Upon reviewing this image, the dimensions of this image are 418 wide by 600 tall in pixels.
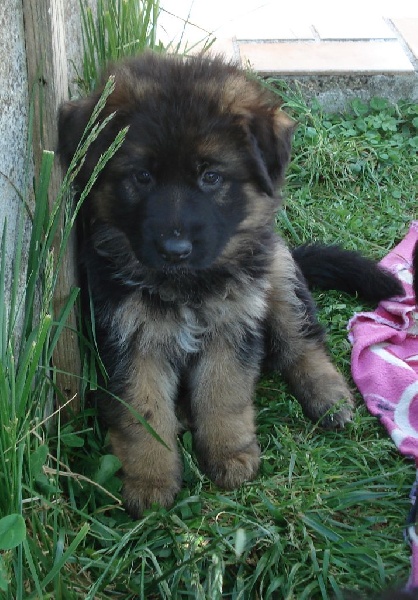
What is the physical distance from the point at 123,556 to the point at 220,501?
0.35m

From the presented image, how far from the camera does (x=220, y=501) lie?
2.48 metres

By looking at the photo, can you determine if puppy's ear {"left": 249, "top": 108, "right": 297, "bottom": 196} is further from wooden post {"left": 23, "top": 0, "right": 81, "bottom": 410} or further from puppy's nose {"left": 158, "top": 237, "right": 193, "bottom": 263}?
wooden post {"left": 23, "top": 0, "right": 81, "bottom": 410}

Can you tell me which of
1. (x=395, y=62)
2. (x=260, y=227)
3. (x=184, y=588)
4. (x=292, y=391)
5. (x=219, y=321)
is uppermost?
(x=395, y=62)

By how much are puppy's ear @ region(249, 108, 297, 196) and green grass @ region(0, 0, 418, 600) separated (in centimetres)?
52

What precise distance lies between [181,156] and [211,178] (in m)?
0.12

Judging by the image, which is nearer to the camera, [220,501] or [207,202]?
[207,202]

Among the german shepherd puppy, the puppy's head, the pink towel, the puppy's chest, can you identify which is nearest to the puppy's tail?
the pink towel

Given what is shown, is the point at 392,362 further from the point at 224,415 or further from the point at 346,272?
the point at 224,415

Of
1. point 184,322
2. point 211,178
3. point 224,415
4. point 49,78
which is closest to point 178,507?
point 224,415

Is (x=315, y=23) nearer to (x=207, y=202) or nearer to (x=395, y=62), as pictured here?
(x=395, y=62)

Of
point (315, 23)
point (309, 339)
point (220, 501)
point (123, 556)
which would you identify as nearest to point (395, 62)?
point (315, 23)

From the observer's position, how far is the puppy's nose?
2184mm

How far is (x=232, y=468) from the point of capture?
2.59 metres

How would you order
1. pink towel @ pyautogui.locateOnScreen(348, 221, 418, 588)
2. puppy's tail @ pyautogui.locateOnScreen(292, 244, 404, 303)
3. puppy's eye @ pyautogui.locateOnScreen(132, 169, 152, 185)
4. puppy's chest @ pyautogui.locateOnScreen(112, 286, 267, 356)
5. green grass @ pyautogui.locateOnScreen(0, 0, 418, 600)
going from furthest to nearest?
puppy's tail @ pyautogui.locateOnScreen(292, 244, 404, 303) → pink towel @ pyautogui.locateOnScreen(348, 221, 418, 588) → puppy's chest @ pyautogui.locateOnScreen(112, 286, 267, 356) → puppy's eye @ pyautogui.locateOnScreen(132, 169, 152, 185) → green grass @ pyautogui.locateOnScreen(0, 0, 418, 600)
